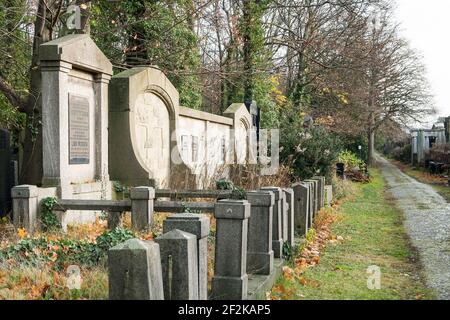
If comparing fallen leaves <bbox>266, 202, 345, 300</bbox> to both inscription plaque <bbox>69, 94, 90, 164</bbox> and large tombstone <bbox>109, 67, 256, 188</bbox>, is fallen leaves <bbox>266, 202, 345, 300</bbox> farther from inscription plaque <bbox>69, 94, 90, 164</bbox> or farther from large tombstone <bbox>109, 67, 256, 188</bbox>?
inscription plaque <bbox>69, 94, 90, 164</bbox>

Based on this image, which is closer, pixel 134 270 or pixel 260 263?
pixel 134 270

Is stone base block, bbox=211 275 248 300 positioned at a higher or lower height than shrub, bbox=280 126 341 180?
lower

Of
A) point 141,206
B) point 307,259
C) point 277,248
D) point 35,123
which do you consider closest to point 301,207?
point 307,259

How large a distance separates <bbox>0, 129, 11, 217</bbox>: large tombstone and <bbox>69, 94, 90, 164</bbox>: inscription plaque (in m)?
1.15

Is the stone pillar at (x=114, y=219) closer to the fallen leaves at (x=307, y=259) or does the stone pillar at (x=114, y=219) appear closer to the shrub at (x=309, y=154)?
the fallen leaves at (x=307, y=259)

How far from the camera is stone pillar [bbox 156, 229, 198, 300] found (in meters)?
3.97

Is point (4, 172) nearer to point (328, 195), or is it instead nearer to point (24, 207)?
point (24, 207)

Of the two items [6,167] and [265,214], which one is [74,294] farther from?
[6,167]

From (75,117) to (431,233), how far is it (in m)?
6.79

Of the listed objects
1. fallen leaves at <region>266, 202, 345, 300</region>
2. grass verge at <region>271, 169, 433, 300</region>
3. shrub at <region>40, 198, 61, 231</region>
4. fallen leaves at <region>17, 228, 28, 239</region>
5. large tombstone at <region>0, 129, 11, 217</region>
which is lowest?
grass verge at <region>271, 169, 433, 300</region>

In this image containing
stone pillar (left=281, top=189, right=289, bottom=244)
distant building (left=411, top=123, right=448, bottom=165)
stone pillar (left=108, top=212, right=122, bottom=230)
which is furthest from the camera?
distant building (left=411, top=123, right=448, bottom=165)

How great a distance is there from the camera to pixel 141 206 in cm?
773

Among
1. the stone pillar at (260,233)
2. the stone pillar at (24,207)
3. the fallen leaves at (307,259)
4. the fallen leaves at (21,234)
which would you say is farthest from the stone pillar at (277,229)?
the stone pillar at (24,207)

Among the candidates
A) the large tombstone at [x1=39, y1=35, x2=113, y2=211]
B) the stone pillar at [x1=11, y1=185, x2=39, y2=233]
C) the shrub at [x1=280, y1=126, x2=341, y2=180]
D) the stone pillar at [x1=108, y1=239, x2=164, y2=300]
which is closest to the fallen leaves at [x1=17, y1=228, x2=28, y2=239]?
the stone pillar at [x1=11, y1=185, x2=39, y2=233]
